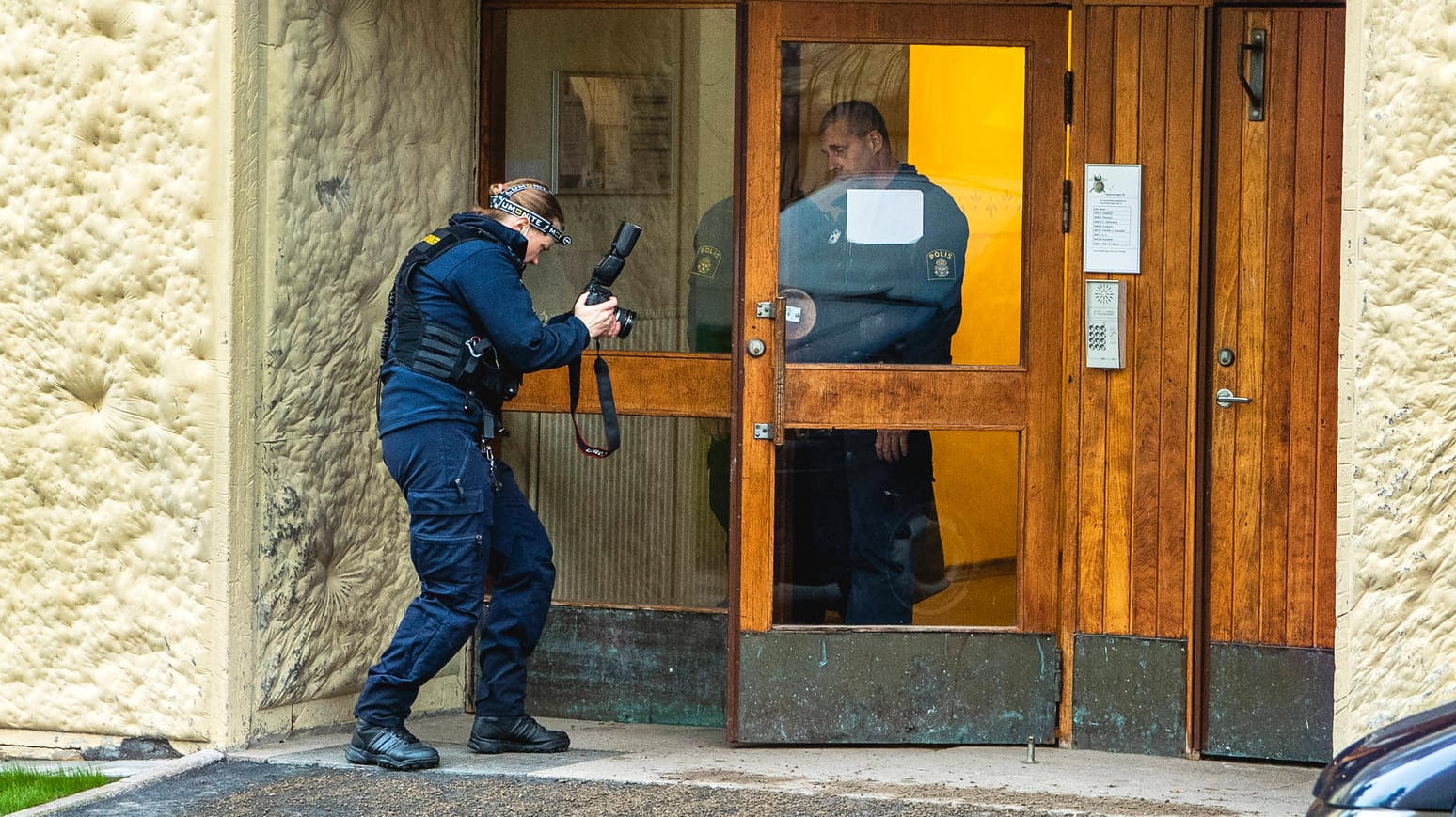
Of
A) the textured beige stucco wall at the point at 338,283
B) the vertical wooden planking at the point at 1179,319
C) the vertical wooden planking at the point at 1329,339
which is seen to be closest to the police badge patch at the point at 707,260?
the textured beige stucco wall at the point at 338,283

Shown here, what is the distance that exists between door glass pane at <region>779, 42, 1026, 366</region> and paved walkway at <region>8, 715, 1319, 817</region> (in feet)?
4.18

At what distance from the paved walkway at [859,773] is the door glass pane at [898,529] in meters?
0.46

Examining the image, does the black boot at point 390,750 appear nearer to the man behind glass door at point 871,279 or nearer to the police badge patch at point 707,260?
the man behind glass door at point 871,279

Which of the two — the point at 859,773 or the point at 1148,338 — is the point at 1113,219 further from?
the point at 859,773

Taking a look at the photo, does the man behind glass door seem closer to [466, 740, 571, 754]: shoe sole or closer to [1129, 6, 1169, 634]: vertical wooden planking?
[1129, 6, 1169, 634]: vertical wooden planking

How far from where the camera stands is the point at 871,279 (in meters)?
5.72

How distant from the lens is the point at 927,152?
5695 millimetres

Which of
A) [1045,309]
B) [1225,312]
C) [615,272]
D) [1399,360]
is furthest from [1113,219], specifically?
[615,272]

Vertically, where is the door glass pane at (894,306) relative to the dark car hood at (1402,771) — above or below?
above

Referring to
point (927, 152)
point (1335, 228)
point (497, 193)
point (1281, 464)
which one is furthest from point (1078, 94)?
point (497, 193)

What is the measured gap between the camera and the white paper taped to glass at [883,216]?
18.7 feet

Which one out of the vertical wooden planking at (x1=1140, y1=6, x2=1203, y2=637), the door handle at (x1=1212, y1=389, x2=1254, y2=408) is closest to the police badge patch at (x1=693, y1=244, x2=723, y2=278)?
the vertical wooden planking at (x1=1140, y1=6, x2=1203, y2=637)

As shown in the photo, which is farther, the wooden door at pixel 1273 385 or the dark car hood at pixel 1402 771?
the wooden door at pixel 1273 385

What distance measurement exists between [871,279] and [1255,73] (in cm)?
134
